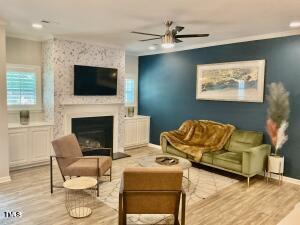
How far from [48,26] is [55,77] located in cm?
112

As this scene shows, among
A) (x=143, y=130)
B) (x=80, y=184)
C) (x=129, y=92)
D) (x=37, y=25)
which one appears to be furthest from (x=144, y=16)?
(x=143, y=130)

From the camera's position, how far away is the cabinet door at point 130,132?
21.7 ft

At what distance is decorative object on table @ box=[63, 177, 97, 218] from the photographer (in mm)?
3113

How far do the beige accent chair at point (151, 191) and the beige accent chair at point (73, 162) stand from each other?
126 cm

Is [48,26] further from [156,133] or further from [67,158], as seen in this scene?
[156,133]

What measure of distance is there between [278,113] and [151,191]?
294 centimetres

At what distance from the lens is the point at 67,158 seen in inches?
151

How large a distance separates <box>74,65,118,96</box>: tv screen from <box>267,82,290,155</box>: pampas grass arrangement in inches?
137

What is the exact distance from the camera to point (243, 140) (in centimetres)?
482

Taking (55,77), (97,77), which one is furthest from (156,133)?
(55,77)

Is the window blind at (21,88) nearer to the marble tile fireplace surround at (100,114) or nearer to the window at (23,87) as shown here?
the window at (23,87)

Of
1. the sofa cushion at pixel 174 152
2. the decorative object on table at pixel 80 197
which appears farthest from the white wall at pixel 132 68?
the decorative object on table at pixel 80 197

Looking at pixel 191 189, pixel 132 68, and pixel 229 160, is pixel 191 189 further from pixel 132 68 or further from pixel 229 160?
pixel 132 68

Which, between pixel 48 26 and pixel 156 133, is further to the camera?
pixel 156 133
